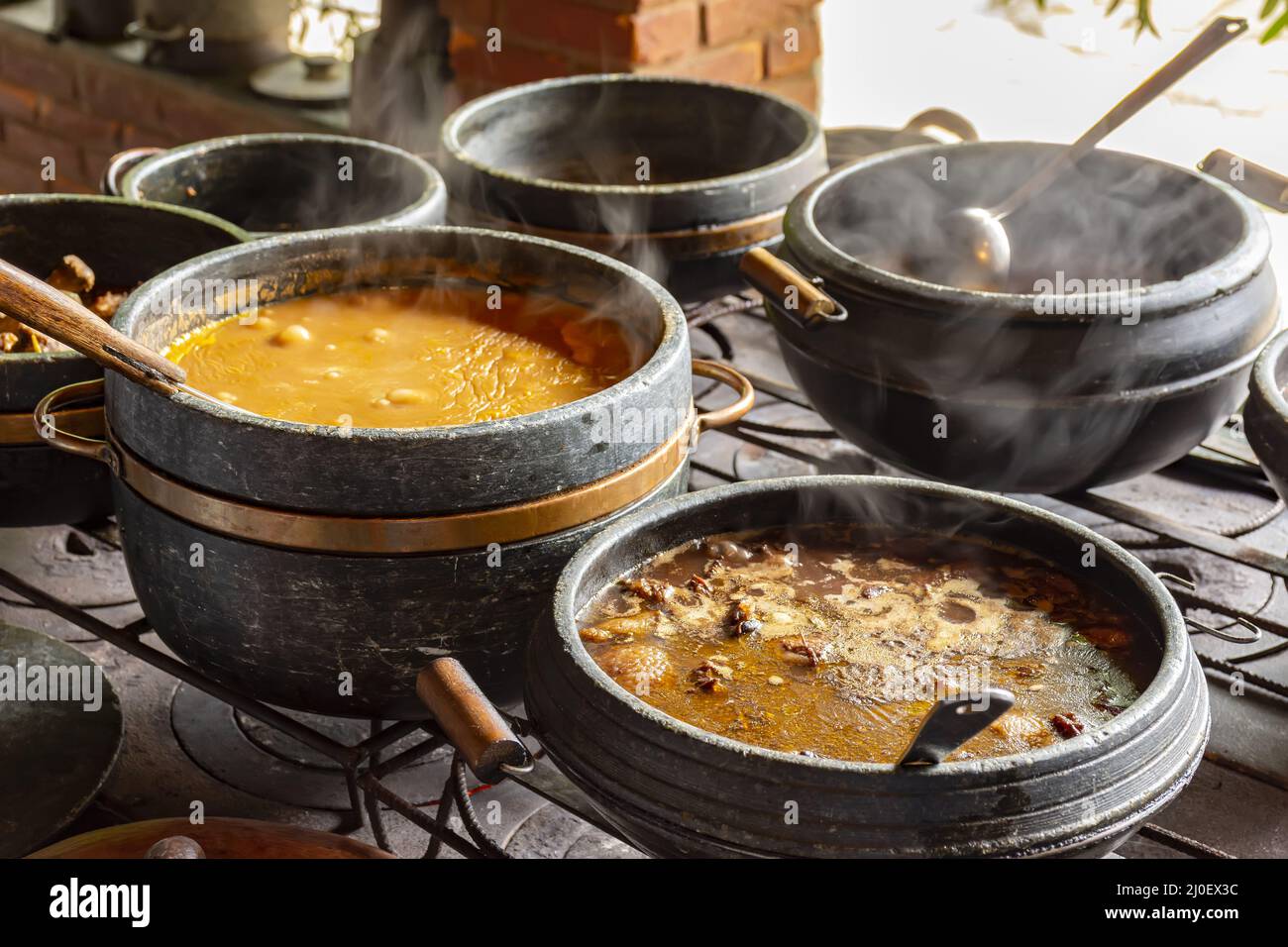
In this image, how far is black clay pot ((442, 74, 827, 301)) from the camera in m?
2.14

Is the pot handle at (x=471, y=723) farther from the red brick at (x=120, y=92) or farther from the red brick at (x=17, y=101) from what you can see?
the red brick at (x=17, y=101)

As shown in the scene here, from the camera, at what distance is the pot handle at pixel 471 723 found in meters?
1.21

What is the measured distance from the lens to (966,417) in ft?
5.90

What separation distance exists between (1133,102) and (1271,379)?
1.44ft

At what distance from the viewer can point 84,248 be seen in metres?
2.14

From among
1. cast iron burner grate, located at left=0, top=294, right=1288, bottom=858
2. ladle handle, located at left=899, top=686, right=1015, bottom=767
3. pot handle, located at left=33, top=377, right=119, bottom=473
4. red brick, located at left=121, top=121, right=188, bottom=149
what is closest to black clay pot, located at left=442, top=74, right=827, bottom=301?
cast iron burner grate, located at left=0, top=294, right=1288, bottom=858

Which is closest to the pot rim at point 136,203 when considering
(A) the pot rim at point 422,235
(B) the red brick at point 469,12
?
(A) the pot rim at point 422,235

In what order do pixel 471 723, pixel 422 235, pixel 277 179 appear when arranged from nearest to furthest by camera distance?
pixel 471 723 → pixel 422 235 → pixel 277 179

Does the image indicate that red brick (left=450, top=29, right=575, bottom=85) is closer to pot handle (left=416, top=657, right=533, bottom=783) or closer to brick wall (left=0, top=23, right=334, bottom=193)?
brick wall (left=0, top=23, right=334, bottom=193)

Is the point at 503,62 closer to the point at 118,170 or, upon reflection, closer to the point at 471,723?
the point at 118,170

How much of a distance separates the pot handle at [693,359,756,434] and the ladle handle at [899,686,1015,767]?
61 centimetres

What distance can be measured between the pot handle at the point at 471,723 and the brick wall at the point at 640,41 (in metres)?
1.96

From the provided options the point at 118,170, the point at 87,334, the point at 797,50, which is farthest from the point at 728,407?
the point at 797,50
